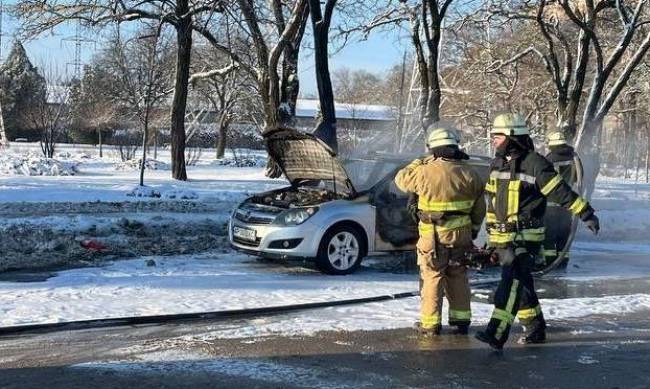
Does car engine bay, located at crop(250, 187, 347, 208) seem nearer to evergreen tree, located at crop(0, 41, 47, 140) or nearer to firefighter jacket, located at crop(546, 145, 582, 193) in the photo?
firefighter jacket, located at crop(546, 145, 582, 193)

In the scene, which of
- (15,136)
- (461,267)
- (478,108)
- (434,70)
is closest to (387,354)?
(461,267)

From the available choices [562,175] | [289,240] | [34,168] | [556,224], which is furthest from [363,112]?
[289,240]

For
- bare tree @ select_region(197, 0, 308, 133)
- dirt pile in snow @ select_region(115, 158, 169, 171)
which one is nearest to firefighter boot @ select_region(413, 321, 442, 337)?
bare tree @ select_region(197, 0, 308, 133)

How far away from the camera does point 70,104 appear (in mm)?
47156

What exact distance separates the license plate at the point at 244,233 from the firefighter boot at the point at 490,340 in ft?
14.5

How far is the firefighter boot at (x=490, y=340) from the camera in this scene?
251 inches

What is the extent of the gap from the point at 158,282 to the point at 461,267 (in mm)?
3928

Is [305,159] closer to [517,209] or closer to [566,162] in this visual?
[566,162]

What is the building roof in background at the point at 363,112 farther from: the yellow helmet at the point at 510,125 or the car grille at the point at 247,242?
the yellow helmet at the point at 510,125

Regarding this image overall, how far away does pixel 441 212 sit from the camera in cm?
661

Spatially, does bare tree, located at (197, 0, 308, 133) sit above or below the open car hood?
above

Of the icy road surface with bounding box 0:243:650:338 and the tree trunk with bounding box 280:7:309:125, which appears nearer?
the icy road surface with bounding box 0:243:650:338

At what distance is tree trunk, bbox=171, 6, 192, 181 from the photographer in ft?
81.4

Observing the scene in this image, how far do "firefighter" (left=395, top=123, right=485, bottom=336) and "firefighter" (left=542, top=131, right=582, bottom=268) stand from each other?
157 inches
